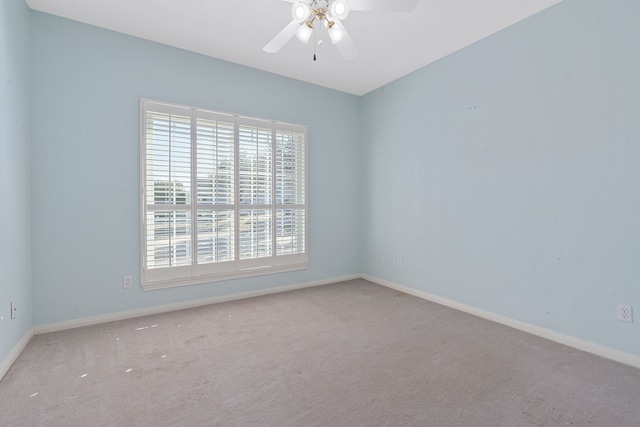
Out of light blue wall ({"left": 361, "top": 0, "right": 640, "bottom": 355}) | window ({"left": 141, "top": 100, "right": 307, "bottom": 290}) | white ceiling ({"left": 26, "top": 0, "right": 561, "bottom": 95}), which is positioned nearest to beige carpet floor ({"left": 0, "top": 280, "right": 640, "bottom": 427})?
light blue wall ({"left": 361, "top": 0, "right": 640, "bottom": 355})

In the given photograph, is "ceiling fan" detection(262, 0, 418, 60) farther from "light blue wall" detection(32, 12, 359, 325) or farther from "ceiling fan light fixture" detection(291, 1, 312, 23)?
"light blue wall" detection(32, 12, 359, 325)

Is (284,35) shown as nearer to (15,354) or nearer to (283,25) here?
(283,25)

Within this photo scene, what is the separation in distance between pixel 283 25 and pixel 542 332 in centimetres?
360

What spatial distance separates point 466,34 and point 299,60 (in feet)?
5.71

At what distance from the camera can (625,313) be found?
2.18 m

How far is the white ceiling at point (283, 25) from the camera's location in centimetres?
251

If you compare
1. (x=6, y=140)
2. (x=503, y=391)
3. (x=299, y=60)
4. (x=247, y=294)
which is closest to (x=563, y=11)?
(x=299, y=60)

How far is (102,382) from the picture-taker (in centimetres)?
192

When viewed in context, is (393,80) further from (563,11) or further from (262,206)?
(262,206)

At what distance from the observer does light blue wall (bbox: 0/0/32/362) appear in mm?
2055

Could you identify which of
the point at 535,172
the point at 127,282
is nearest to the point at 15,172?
the point at 127,282

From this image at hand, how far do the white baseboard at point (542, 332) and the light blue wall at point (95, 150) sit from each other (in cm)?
241

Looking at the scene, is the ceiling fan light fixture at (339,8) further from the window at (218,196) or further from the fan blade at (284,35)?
the window at (218,196)

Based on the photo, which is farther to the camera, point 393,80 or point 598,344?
point 393,80
